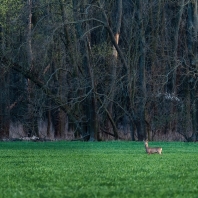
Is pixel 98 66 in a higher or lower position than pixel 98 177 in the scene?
higher

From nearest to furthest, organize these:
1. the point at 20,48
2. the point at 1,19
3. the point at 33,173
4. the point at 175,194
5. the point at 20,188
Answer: the point at 175,194, the point at 20,188, the point at 33,173, the point at 20,48, the point at 1,19

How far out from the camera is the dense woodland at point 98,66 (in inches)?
1283

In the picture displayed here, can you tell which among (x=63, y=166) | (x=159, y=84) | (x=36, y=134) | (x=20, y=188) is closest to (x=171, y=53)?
(x=159, y=84)

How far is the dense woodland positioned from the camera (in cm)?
3259

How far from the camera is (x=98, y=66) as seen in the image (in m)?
35.5

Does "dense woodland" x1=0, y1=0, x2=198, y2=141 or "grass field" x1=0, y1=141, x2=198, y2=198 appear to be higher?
"dense woodland" x1=0, y1=0, x2=198, y2=141

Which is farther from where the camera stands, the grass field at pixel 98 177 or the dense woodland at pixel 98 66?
the dense woodland at pixel 98 66

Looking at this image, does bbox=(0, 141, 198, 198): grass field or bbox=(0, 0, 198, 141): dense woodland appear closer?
bbox=(0, 141, 198, 198): grass field

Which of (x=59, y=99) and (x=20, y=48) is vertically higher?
(x=20, y=48)

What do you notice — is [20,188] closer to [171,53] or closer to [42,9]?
[42,9]

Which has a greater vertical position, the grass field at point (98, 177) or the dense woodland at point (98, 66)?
the dense woodland at point (98, 66)

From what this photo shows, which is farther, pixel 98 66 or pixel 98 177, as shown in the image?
pixel 98 66

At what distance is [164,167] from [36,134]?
23376 mm

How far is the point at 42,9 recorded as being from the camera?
32625mm
